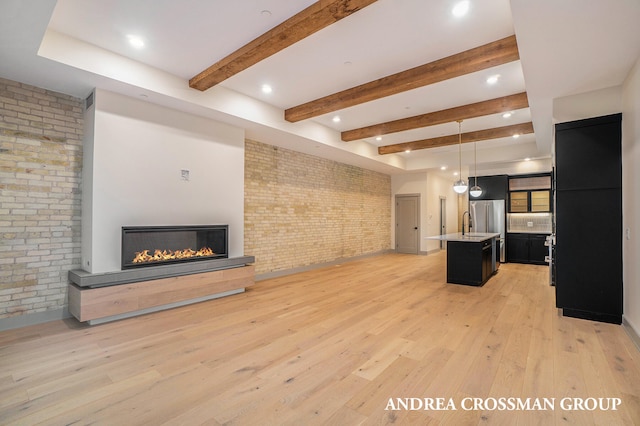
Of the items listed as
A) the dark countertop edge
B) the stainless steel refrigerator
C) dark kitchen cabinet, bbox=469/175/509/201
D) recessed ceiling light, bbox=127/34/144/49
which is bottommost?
the dark countertop edge

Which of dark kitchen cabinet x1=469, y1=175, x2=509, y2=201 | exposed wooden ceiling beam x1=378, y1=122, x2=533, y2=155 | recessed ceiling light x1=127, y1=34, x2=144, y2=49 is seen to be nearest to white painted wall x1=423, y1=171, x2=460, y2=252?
dark kitchen cabinet x1=469, y1=175, x2=509, y2=201

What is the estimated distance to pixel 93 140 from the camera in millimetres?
3945

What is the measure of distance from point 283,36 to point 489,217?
835cm

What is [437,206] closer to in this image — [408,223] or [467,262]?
[408,223]

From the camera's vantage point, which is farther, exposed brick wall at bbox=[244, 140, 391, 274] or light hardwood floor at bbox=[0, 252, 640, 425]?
exposed brick wall at bbox=[244, 140, 391, 274]

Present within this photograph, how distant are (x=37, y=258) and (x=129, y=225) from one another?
108cm

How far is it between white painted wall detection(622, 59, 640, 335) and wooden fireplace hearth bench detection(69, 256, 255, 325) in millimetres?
5168

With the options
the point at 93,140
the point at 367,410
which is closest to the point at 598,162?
the point at 367,410

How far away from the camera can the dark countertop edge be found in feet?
12.3

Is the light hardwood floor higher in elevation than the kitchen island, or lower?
lower

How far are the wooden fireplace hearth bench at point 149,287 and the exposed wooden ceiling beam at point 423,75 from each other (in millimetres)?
3095

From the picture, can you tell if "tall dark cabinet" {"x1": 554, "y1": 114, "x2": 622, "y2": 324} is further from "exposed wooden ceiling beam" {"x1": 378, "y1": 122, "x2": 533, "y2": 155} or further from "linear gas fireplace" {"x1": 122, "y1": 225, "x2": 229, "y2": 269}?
"linear gas fireplace" {"x1": 122, "y1": 225, "x2": 229, "y2": 269}

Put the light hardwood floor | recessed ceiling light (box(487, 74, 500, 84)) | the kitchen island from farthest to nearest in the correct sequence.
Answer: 1. the kitchen island
2. recessed ceiling light (box(487, 74, 500, 84))
3. the light hardwood floor

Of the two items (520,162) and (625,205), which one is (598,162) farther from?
(520,162)
